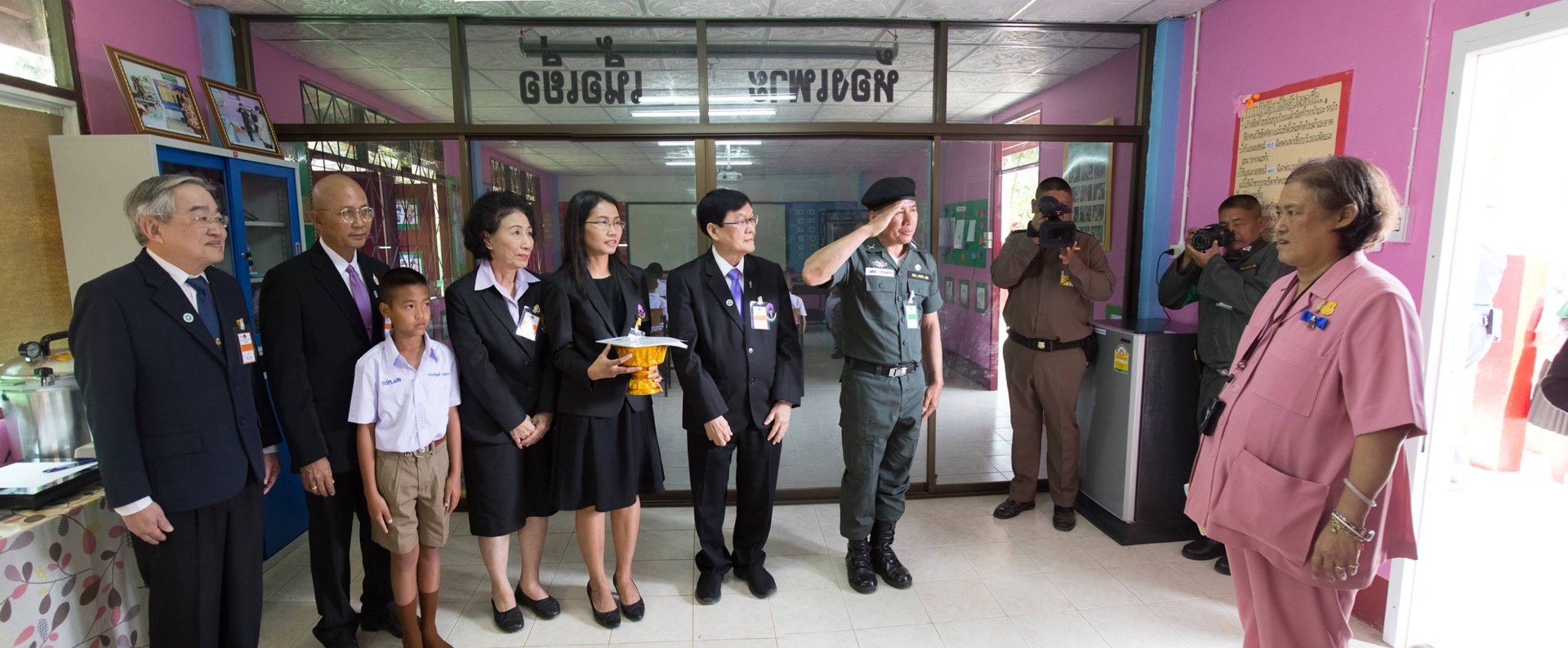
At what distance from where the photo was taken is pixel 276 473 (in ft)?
7.32

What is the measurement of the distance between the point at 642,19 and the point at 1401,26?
3051 mm

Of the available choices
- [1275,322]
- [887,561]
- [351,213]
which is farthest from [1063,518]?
[351,213]

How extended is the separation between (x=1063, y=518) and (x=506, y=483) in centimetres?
262

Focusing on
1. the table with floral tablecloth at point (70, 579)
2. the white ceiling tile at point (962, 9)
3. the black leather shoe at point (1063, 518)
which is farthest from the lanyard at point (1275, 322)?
the table with floral tablecloth at point (70, 579)

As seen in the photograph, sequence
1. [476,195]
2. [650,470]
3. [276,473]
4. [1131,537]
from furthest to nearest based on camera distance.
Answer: [476,195]
[1131,537]
[650,470]
[276,473]

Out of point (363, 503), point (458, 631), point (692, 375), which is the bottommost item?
point (458, 631)

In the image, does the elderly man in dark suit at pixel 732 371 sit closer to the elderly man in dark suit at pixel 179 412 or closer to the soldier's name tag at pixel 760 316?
the soldier's name tag at pixel 760 316

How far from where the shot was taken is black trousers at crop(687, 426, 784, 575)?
2631 millimetres

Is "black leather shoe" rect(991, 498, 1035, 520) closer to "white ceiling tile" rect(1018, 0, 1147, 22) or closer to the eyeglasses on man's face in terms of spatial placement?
the eyeglasses on man's face

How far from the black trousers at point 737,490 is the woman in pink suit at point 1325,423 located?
151cm

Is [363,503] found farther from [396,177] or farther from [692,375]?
[396,177]

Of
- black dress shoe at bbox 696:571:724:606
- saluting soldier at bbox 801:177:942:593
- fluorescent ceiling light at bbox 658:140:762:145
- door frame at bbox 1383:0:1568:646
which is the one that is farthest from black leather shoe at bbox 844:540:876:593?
fluorescent ceiling light at bbox 658:140:762:145

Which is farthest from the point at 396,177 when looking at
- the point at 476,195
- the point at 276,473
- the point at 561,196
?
the point at 276,473

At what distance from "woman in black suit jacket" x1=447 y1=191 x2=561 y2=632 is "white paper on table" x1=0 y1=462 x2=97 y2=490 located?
108 cm
